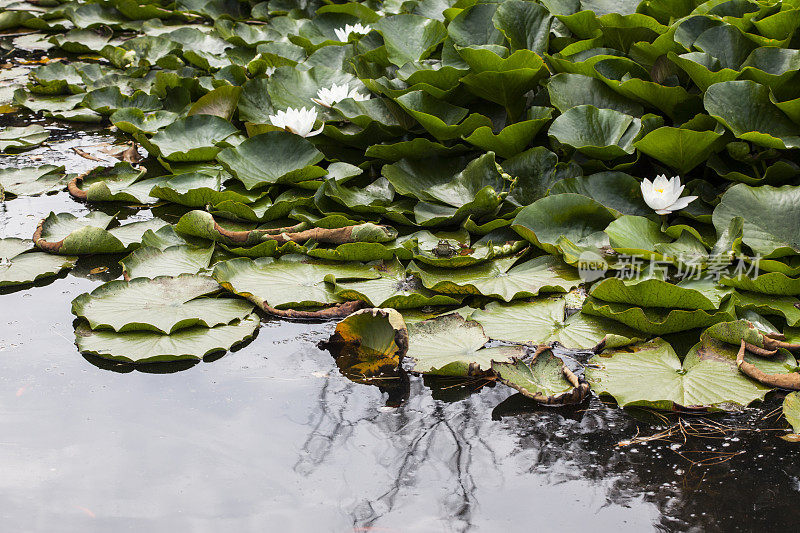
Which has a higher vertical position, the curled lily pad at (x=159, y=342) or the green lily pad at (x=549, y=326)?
the green lily pad at (x=549, y=326)

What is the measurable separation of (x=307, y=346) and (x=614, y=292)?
0.88m

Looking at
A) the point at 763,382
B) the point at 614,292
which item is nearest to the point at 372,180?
the point at 614,292

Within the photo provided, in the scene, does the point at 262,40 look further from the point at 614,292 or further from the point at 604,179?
the point at 614,292

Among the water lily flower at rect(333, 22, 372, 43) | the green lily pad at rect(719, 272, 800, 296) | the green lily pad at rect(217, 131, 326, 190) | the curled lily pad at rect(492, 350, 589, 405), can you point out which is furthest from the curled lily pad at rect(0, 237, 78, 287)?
the green lily pad at rect(719, 272, 800, 296)

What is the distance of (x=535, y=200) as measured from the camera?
2.61m

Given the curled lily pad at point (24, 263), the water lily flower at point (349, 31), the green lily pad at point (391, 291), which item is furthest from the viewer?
the water lily flower at point (349, 31)

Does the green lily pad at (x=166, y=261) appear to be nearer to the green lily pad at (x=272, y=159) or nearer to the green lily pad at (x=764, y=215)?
the green lily pad at (x=272, y=159)

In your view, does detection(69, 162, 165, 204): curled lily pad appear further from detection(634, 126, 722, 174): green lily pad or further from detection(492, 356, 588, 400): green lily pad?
detection(634, 126, 722, 174): green lily pad

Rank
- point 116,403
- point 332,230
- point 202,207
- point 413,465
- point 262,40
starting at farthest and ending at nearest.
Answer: point 262,40 → point 202,207 → point 332,230 → point 116,403 → point 413,465

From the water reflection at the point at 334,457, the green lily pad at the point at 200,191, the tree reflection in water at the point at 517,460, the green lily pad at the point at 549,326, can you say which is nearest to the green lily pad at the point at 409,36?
the green lily pad at the point at 200,191

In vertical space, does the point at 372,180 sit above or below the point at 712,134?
below

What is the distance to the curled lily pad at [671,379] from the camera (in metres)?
1.76

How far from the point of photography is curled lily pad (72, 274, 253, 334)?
2059mm

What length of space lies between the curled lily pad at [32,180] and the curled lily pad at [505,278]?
1634 millimetres
